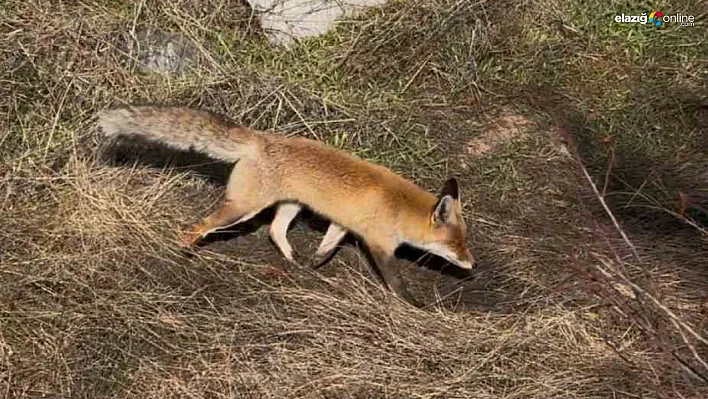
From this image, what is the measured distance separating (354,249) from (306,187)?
54cm

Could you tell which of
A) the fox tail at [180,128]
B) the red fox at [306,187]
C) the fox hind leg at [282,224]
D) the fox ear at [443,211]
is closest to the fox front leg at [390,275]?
the red fox at [306,187]

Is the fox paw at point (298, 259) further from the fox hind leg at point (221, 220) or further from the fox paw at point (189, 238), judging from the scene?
the fox paw at point (189, 238)

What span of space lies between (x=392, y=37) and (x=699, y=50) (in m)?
2.11

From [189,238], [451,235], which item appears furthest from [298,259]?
[451,235]

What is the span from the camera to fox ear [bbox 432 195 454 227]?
4.83 meters

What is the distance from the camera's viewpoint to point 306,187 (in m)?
4.95

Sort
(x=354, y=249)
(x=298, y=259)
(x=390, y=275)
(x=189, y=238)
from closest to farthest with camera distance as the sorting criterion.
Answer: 1. (x=390, y=275)
2. (x=189, y=238)
3. (x=298, y=259)
4. (x=354, y=249)

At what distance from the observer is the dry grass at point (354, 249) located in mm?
4109

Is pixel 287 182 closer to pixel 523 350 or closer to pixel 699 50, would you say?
pixel 523 350

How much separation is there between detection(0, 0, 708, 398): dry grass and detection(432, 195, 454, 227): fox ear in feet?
1.19

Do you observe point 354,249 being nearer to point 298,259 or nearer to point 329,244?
point 329,244

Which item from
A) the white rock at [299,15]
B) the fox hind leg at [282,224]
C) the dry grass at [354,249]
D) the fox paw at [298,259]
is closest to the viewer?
the dry grass at [354,249]

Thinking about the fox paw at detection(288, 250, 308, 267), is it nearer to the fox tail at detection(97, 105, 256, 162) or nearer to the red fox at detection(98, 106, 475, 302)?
the red fox at detection(98, 106, 475, 302)

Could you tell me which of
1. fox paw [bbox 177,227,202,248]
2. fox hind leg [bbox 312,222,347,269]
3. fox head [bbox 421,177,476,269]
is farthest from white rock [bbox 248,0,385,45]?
fox head [bbox 421,177,476,269]
